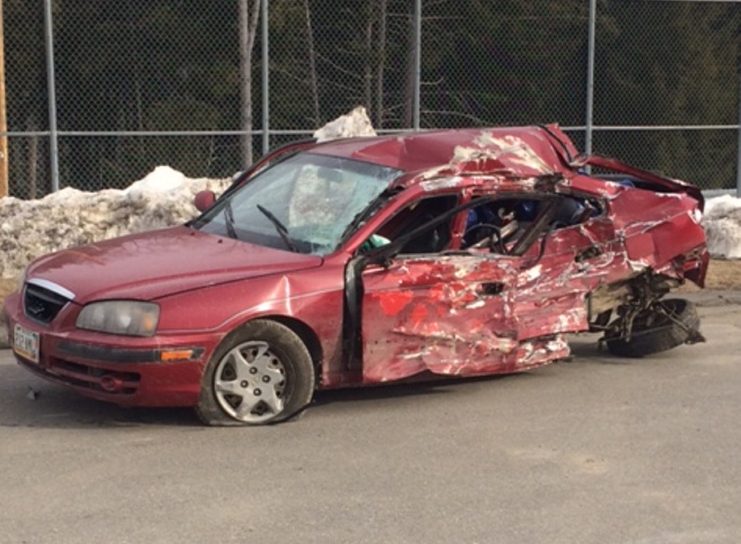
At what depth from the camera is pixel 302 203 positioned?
735cm

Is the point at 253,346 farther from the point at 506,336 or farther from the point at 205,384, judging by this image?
the point at 506,336

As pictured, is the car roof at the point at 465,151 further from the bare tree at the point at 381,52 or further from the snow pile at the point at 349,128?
the bare tree at the point at 381,52

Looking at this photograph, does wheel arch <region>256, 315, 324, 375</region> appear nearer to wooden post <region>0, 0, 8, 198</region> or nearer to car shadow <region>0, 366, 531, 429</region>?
car shadow <region>0, 366, 531, 429</region>

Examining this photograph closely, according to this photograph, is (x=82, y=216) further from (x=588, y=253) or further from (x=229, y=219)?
(x=588, y=253)

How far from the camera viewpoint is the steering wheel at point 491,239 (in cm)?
744

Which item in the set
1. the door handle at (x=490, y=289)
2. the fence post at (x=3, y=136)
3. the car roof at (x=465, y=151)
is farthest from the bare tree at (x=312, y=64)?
the door handle at (x=490, y=289)

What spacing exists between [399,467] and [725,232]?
27.4 ft

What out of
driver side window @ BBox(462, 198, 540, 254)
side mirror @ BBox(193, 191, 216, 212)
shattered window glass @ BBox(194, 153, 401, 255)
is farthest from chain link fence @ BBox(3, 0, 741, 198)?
driver side window @ BBox(462, 198, 540, 254)

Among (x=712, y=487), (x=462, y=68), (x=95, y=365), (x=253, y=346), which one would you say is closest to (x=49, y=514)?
(x=95, y=365)

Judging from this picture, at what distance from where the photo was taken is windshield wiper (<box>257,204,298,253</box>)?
694cm

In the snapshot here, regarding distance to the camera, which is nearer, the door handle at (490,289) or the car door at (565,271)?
the door handle at (490,289)

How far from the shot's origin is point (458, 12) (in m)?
15.2

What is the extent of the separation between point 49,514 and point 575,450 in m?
2.74

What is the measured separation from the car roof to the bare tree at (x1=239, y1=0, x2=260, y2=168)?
5.32 m
